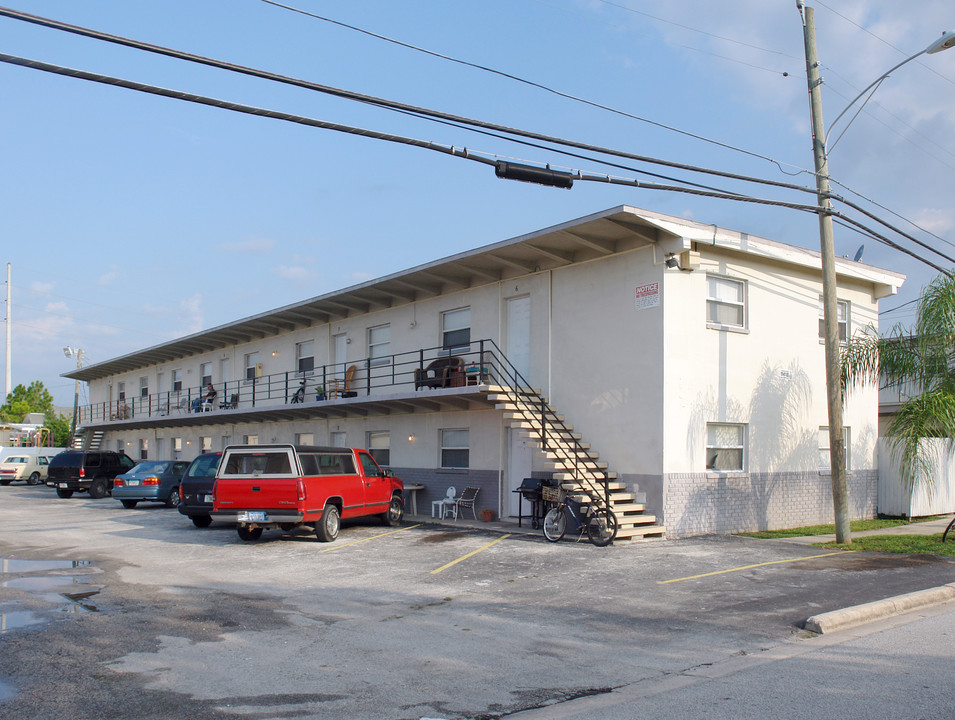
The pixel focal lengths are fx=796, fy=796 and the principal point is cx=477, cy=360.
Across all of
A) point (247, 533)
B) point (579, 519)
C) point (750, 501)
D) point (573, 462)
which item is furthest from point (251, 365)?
point (750, 501)

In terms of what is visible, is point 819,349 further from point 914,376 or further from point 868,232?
point 868,232

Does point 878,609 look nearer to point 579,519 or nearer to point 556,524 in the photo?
point 579,519

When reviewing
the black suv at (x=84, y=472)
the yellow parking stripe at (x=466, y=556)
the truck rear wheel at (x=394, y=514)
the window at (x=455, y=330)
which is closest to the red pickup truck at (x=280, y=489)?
the truck rear wheel at (x=394, y=514)

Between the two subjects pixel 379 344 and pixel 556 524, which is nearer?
pixel 556 524

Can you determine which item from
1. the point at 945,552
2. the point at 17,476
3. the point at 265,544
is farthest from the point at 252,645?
the point at 17,476

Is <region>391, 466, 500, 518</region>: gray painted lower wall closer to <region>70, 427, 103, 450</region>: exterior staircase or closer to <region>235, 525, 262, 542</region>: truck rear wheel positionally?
<region>235, 525, 262, 542</region>: truck rear wheel

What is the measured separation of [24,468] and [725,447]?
3949cm

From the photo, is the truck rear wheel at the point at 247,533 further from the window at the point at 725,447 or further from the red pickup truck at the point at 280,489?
the window at the point at 725,447

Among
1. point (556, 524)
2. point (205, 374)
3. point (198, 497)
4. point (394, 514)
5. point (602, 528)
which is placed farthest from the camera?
point (205, 374)

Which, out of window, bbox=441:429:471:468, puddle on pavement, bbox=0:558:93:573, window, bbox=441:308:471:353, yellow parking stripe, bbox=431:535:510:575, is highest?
window, bbox=441:308:471:353

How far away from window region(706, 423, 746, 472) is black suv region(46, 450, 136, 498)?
2288 cm

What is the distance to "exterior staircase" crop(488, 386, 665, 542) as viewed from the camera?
1580cm

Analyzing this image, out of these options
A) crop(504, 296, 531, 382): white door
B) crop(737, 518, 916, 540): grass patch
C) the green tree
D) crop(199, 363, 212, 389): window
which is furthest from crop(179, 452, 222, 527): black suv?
the green tree

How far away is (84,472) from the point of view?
30.5 m
